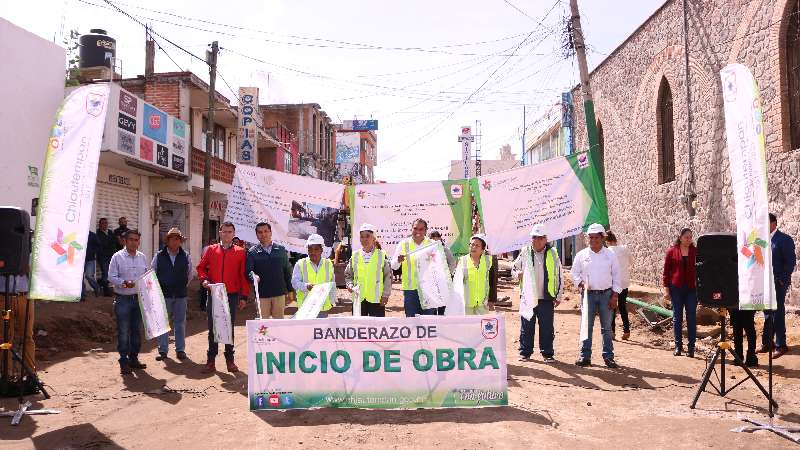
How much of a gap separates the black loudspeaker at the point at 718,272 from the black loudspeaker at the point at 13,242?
668 centimetres

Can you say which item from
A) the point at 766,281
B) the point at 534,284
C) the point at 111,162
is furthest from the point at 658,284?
the point at 111,162

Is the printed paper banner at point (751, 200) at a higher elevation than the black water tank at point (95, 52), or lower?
lower

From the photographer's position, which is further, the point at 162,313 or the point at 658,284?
the point at 658,284

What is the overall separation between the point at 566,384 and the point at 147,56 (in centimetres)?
2212

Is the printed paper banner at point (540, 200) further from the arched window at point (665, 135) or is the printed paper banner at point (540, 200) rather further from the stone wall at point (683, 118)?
the arched window at point (665, 135)

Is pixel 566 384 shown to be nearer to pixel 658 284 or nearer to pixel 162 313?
pixel 162 313

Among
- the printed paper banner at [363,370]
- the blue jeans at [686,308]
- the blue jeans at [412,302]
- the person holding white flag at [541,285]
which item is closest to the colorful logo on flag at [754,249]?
the printed paper banner at [363,370]

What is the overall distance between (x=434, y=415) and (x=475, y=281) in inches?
93.9

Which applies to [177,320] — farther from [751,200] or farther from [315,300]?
[751,200]

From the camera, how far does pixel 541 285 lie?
8.00 metres

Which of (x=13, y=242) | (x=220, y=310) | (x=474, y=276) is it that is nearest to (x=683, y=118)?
(x=474, y=276)

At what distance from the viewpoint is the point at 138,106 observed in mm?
17375

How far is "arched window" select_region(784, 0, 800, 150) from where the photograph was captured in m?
10.3

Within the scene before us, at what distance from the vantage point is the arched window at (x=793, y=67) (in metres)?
10.3
